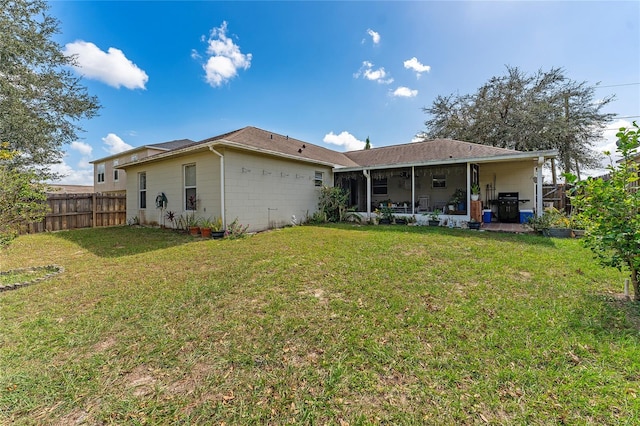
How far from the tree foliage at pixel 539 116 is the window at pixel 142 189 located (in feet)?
70.0

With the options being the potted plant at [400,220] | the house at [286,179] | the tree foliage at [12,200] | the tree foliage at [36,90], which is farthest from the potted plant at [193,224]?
the tree foliage at [36,90]

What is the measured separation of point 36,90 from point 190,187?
8.63 meters

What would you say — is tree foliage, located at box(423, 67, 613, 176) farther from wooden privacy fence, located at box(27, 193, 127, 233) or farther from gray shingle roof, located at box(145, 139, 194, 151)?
wooden privacy fence, located at box(27, 193, 127, 233)

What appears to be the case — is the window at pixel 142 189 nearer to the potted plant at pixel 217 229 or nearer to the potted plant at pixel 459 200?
the potted plant at pixel 217 229

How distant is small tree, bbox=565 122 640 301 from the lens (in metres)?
3.06

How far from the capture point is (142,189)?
11.4m

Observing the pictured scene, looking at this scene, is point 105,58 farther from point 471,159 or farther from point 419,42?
point 471,159

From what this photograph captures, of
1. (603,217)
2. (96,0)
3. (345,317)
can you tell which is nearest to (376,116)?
(96,0)

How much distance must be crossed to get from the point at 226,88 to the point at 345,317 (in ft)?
43.4

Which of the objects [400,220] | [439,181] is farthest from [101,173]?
[439,181]

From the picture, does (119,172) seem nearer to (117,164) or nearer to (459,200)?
(117,164)

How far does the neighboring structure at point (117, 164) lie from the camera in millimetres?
18531

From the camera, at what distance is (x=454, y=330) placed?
2648 millimetres

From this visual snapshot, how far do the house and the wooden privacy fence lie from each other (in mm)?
1003
